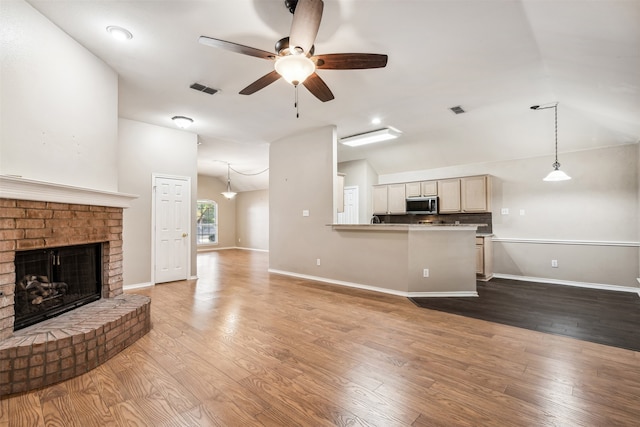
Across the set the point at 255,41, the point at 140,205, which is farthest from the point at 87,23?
the point at 140,205

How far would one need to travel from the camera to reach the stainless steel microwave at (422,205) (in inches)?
254

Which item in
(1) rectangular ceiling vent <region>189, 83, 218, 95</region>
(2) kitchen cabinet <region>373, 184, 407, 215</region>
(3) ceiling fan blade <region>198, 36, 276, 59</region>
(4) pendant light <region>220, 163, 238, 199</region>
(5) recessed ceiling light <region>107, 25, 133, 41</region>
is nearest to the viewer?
(3) ceiling fan blade <region>198, 36, 276, 59</region>

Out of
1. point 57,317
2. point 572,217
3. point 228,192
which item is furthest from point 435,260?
point 228,192

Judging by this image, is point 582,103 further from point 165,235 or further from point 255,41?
point 165,235

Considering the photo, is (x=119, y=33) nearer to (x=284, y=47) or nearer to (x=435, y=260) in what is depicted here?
(x=284, y=47)

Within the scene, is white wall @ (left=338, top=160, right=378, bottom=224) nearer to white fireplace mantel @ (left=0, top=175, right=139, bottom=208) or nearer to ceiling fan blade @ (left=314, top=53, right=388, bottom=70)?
ceiling fan blade @ (left=314, top=53, right=388, bottom=70)

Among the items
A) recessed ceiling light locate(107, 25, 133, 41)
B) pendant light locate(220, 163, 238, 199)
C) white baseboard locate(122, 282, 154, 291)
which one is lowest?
white baseboard locate(122, 282, 154, 291)

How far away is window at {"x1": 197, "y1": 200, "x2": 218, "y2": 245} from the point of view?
447 inches

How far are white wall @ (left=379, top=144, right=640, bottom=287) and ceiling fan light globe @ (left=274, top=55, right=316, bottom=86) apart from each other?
5270 mm

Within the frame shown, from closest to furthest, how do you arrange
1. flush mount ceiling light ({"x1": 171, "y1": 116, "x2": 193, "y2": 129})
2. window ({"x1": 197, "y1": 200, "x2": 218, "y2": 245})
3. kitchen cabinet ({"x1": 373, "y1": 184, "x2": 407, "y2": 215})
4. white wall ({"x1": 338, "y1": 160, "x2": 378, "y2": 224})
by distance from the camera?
flush mount ceiling light ({"x1": 171, "y1": 116, "x2": 193, "y2": 129}), kitchen cabinet ({"x1": 373, "y1": 184, "x2": 407, "y2": 215}), white wall ({"x1": 338, "y1": 160, "x2": 378, "y2": 224}), window ({"x1": 197, "y1": 200, "x2": 218, "y2": 245})

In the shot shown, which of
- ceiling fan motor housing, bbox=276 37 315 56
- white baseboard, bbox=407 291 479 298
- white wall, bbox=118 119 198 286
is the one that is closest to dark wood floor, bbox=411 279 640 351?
white baseboard, bbox=407 291 479 298

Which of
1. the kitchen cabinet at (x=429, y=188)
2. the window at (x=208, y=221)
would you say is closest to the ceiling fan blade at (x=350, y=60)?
the kitchen cabinet at (x=429, y=188)

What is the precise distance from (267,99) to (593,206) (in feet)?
18.9

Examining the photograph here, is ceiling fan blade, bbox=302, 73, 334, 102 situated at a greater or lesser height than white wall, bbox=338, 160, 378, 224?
greater
